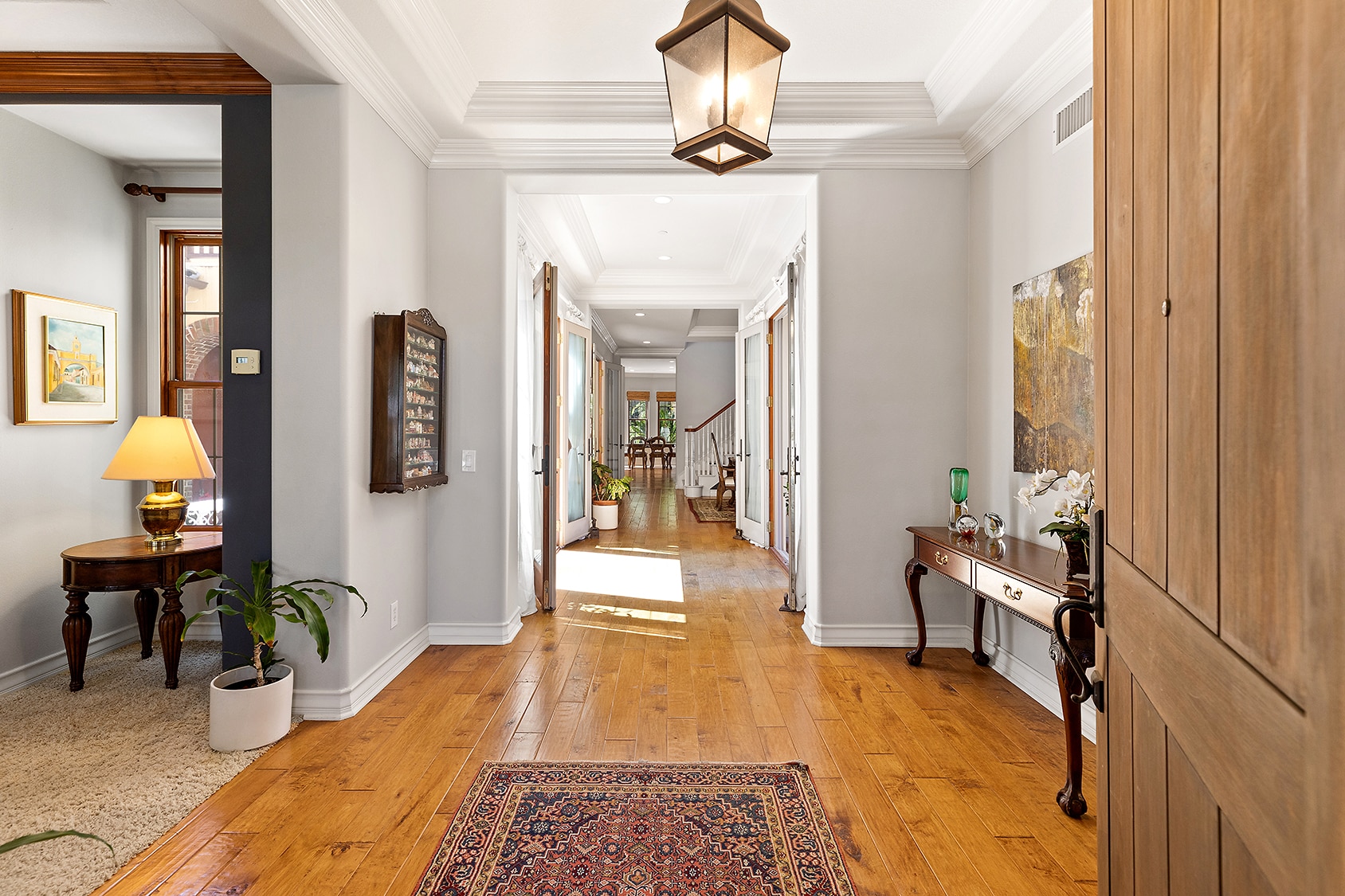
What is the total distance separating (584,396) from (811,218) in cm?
442

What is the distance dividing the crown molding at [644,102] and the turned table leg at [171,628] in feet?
9.08

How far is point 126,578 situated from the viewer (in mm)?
3086

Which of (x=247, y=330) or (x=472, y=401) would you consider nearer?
(x=247, y=330)

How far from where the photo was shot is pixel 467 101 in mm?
3574

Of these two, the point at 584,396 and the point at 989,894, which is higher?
the point at 584,396

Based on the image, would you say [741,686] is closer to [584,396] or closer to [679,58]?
[679,58]

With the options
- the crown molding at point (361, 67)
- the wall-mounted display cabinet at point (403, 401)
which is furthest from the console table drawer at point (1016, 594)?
the crown molding at point (361, 67)

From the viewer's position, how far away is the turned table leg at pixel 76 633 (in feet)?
10.2

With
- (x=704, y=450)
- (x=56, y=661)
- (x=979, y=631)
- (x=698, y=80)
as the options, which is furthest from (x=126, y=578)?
(x=704, y=450)

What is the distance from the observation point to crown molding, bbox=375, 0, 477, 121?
278 centimetres

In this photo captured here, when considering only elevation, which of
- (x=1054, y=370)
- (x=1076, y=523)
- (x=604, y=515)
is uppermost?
(x=1054, y=370)

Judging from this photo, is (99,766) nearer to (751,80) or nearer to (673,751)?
(673,751)

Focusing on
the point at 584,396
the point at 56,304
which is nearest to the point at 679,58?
the point at 56,304

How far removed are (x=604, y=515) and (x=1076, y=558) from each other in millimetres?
6562
